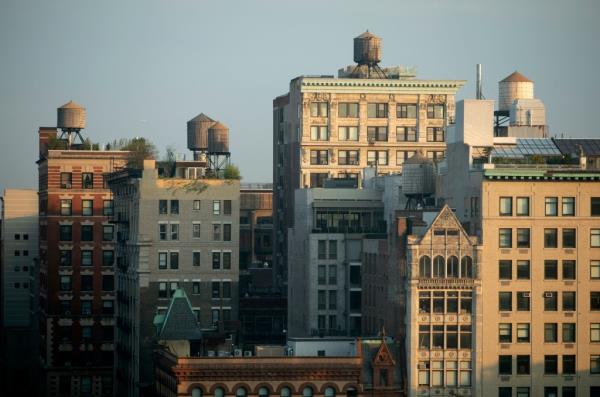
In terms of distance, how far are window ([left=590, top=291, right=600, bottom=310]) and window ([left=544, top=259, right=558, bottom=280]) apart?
12.0 feet

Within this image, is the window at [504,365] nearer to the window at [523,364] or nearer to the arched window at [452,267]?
the window at [523,364]

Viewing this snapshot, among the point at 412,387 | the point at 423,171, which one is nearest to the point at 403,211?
the point at 423,171

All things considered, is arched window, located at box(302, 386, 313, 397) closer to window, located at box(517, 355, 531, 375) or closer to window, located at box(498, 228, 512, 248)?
window, located at box(517, 355, 531, 375)

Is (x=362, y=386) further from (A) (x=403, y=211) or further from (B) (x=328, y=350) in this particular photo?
(A) (x=403, y=211)

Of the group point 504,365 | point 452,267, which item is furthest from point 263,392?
point 504,365

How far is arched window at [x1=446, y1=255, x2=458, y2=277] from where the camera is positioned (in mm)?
171000

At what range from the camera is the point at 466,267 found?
562 ft

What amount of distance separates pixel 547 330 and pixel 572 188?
12295mm

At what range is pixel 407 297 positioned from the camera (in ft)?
561

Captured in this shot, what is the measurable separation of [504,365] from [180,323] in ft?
106

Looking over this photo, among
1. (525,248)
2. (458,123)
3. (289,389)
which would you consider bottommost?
(289,389)

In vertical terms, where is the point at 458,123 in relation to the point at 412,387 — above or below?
above

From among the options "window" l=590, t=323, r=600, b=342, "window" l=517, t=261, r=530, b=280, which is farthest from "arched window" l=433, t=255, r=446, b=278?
"window" l=590, t=323, r=600, b=342

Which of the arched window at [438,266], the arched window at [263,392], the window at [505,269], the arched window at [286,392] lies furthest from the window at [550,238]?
the arched window at [263,392]
